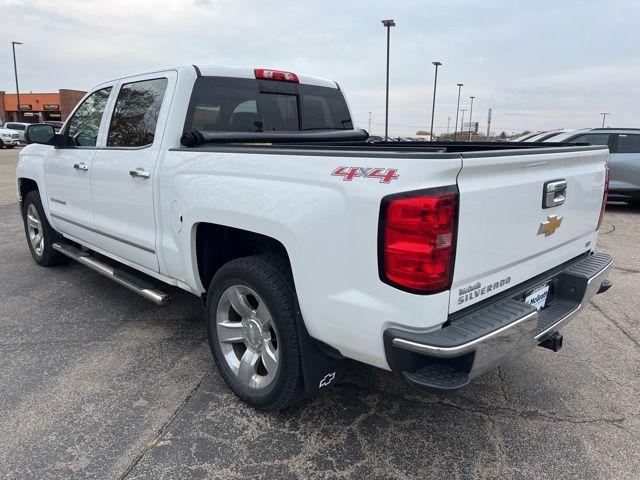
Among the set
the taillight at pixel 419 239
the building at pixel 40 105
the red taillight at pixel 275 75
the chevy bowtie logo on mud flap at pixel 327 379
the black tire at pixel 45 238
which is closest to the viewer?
the taillight at pixel 419 239

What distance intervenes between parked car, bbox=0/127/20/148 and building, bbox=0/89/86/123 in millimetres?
23819

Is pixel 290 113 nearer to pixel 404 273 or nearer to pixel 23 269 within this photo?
pixel 404 273

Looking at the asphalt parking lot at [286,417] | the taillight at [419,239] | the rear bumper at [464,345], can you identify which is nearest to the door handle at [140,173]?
the asphalt parking lot at [286,417]

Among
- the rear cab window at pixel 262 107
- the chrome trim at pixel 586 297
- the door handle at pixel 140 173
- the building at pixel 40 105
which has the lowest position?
the chrome trim at pixel 586 297

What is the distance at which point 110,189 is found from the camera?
12.5 ft

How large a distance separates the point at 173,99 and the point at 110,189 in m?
0.96

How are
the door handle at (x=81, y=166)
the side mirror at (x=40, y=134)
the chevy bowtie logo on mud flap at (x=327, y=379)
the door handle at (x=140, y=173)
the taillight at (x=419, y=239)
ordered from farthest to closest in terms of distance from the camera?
the side mirror at (x=40, y=134) < the door handle at (x=81, y=166) < the door handle at (x=140, y=173) < the chevy bowtie logo on mud flap at (x=327, y=379) < the taillight at (x=419, y=239)

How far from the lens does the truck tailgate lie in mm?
2107

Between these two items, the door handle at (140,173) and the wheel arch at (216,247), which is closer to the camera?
the wheel arch at (216,247)

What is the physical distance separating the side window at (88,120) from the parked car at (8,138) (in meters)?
29.4

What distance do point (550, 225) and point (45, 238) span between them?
5108 mm

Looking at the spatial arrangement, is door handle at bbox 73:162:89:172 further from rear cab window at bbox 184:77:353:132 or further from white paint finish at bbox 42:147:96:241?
rear cab window at bbox 184:77:353:132

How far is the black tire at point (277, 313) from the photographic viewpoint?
98.9 inches

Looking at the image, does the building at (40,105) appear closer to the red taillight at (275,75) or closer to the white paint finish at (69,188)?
the white paint finish at (69,188)
